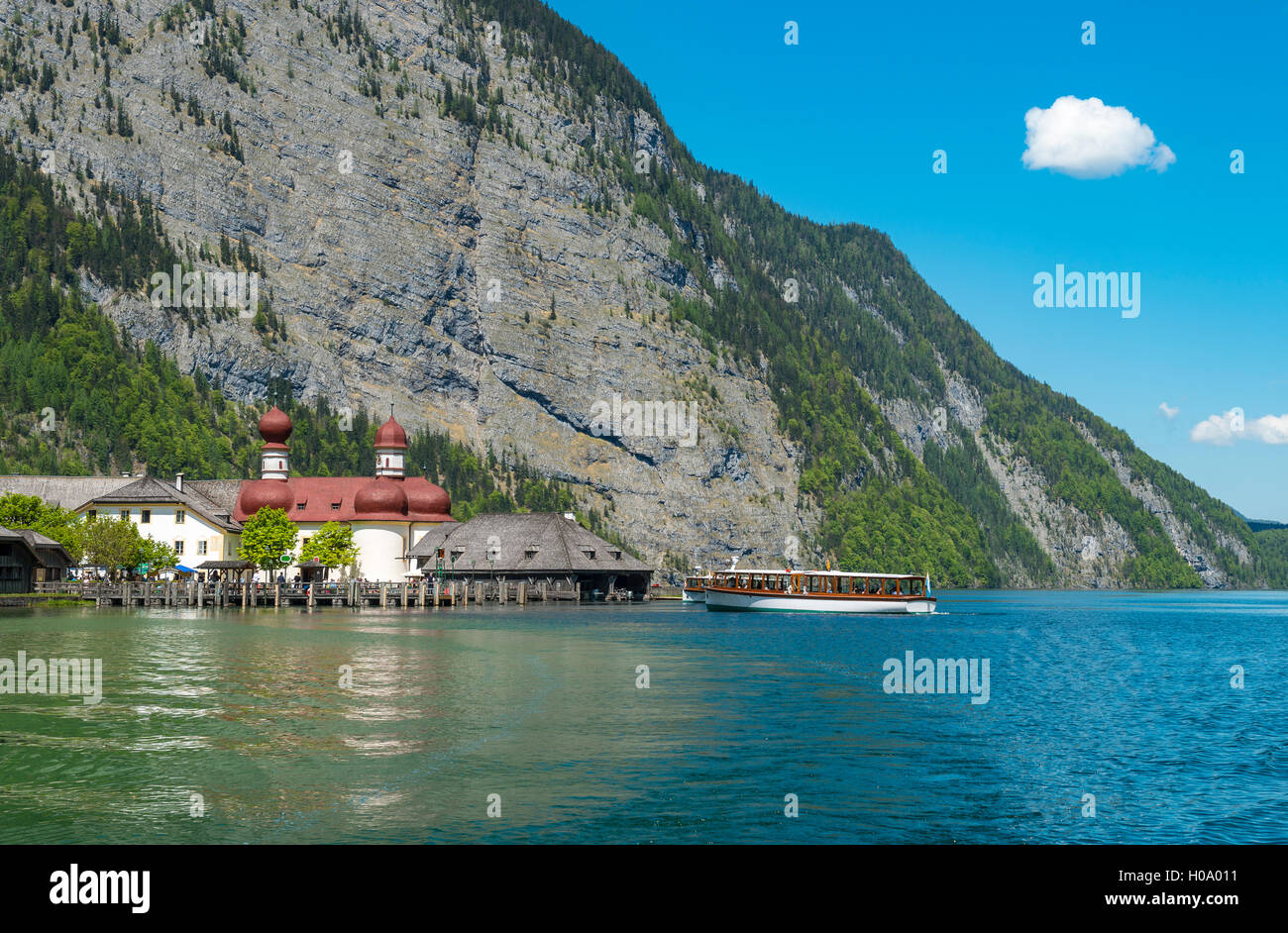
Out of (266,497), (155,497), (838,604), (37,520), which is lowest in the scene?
(838,604)

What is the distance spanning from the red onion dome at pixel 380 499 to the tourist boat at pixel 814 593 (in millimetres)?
39536

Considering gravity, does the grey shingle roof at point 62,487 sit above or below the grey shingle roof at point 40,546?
above

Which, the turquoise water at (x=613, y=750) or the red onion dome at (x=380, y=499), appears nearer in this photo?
the turquoise water at (x=613, y=750)

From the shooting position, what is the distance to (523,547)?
479 ft

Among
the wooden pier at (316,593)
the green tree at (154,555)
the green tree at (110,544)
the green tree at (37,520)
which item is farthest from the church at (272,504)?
the wooden pier at (316,593)

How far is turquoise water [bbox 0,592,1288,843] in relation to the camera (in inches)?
1014

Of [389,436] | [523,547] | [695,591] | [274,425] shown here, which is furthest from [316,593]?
[695,591]

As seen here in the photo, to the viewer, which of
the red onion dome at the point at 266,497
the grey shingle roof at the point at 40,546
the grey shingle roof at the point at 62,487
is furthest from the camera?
the red onion dome at the point at 266,497

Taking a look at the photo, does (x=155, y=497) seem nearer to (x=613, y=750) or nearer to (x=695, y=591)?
(x=695, y=591)

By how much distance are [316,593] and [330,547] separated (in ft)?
39.2

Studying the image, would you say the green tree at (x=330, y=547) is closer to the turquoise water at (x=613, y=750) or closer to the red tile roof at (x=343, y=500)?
the red tile roof at (x=343, y=500)

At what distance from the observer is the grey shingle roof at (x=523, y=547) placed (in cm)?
14412

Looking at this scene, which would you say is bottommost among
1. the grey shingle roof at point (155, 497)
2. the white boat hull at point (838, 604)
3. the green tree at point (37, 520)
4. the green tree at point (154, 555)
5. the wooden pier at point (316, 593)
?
the white boat hull at point (838, 604)
